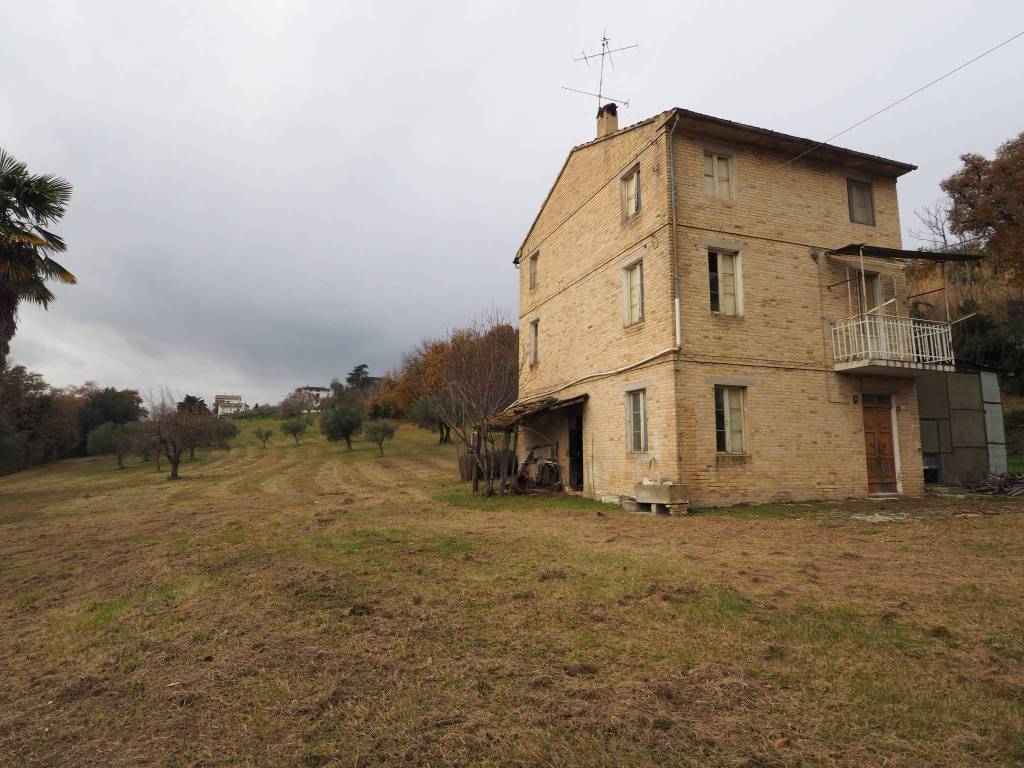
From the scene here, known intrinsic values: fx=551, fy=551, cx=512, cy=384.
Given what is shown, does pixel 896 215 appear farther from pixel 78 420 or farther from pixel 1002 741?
pixel 78 420

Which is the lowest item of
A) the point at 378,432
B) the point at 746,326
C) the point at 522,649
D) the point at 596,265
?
the point at 522,649

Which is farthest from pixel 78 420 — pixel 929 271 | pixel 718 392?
pixel 929 271

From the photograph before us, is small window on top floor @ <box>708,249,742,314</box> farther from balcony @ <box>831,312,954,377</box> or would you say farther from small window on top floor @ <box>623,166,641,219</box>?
balcony @ <box>831,312,954,377</box>

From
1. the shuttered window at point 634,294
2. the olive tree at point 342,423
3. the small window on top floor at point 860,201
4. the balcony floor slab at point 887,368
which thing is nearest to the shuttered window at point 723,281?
the shuttered window at point 634,294

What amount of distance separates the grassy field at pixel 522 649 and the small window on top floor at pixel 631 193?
336 inches

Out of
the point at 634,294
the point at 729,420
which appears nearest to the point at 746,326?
the point at 729,420

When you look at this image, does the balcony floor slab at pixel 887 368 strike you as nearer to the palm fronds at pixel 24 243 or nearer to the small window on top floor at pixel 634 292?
the small window on top floor at pixel 634 292

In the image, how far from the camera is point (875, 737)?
2789 millimetres

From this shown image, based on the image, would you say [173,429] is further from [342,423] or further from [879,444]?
[879,444]

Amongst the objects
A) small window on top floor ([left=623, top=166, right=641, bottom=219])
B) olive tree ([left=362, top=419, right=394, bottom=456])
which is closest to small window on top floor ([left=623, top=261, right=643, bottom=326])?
small window on top floor ([left=623, top=166, right=641, bottom=219])

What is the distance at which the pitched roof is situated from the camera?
1262cm

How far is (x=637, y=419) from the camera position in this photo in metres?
13.4

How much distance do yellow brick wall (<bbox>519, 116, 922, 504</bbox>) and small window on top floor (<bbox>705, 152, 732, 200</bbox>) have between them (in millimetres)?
206

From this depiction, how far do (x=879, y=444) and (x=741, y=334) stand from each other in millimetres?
4943
